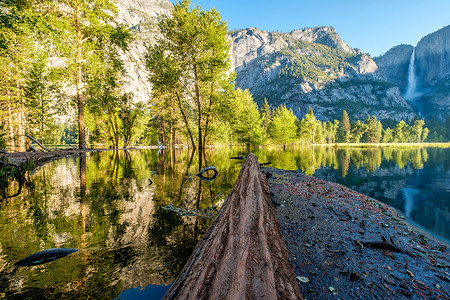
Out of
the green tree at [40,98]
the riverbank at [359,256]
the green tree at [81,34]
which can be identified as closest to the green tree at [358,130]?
the green tree at [81,34]

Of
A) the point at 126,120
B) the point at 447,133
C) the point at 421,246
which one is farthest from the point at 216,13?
the point at 447,133

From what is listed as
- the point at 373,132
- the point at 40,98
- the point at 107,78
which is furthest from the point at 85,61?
the point at 373,132

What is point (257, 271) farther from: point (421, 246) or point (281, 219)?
point (421, 246)

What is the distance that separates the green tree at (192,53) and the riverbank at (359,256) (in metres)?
17.3

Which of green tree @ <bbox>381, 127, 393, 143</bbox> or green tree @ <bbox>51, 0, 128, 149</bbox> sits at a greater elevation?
green tree @ <bbox>51, 0, 128, 149</bbox>

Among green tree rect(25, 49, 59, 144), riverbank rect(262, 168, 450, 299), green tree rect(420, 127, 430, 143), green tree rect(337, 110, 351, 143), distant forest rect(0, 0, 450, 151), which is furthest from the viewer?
green tree rect(420, 127, 430, 143)

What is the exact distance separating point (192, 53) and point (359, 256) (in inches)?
880

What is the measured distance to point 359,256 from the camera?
9.70ft

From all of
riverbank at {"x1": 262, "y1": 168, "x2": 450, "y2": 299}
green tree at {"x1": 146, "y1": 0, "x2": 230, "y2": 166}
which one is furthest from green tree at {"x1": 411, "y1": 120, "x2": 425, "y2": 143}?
riverbank at {"x1": 262, "y1": 168, "x2": 450, "y2": 299}

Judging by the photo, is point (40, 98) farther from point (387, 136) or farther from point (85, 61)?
point (387, 136)

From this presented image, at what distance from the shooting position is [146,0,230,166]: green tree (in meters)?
19.2

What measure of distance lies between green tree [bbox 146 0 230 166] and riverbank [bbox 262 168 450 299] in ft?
56.7

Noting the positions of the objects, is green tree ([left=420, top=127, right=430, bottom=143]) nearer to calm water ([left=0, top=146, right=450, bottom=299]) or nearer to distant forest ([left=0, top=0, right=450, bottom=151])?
distant forest ([left=0, top=0, right=450, bottom=151])

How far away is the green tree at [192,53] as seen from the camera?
19.2 metres
